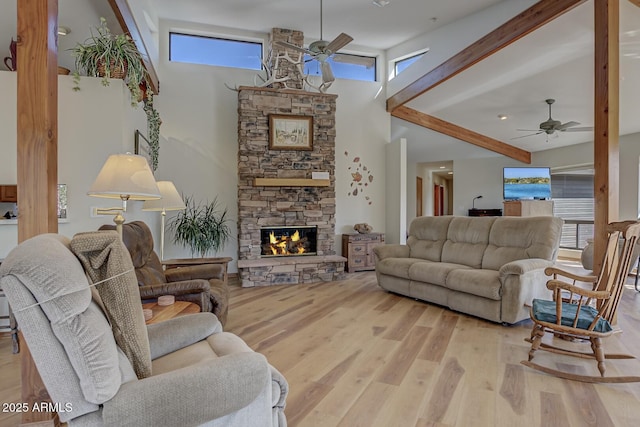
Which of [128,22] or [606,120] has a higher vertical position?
[128,22]

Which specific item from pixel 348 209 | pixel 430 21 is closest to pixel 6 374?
pixel 348 209

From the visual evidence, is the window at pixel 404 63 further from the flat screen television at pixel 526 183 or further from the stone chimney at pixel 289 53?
the flat screen television at pixel 526 183

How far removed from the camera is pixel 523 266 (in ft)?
11.8

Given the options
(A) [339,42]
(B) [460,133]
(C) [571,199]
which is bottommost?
(C) [571,199]

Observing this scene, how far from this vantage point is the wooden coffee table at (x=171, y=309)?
2.27 meters

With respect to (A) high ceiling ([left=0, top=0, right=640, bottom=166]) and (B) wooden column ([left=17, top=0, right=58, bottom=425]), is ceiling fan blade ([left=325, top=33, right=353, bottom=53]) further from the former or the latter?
(B) wooden column ([left=17, top=0, right=58, bottom=425])

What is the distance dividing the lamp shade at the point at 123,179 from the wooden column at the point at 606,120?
377 centimetres

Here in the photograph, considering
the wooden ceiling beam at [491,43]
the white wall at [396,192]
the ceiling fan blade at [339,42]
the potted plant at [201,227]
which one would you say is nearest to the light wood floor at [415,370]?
the potted plant at [201,227]

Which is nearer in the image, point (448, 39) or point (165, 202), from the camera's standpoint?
point (165, 202)

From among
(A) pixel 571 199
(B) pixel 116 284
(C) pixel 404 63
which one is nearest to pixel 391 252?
(C) pixel 404 63

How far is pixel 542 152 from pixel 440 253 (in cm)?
598

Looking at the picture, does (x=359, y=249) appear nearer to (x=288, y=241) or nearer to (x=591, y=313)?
(x=288, y=241)

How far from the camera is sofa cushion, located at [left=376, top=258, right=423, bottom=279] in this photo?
4.75 metres

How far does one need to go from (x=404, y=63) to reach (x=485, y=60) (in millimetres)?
1941
